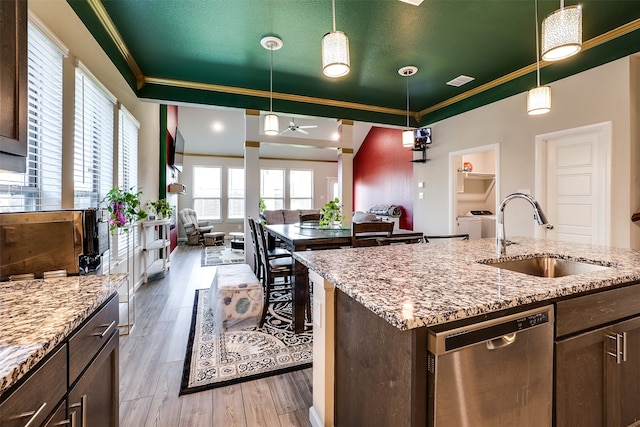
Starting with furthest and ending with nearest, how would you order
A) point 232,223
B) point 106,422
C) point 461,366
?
point 232,223 → point 106,422 → point 461,366

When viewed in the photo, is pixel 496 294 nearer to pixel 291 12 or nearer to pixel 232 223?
pixel 291 12

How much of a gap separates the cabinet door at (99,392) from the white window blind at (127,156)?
7.41ft

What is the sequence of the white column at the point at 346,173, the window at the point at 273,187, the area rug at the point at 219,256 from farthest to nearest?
1. the window at the point at 273,187
2. the area rug at the point at 219,256
3. the white column at the point at 346,173

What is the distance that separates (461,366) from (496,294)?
279 millimetres

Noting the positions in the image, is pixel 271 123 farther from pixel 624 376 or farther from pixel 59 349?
pixel 624 376

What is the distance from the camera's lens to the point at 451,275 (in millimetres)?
1236

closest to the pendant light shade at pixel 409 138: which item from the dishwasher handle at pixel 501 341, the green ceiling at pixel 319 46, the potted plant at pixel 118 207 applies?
the green ceiling at pixel 319 46

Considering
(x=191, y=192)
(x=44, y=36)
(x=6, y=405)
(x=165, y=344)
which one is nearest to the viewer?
(x=6, y=405)

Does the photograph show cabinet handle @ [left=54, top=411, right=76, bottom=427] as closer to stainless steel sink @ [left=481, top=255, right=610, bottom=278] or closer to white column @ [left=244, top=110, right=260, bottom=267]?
stainless steel sink @ [left=481, top=255, right=610, bottom=278]

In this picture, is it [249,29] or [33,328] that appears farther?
[249,29]

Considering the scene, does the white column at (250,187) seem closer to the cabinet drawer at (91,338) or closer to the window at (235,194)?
the cabinet drawer at (91,338)

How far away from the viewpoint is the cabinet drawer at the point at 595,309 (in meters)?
1.06

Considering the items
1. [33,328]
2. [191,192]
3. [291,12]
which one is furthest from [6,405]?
[191,192]

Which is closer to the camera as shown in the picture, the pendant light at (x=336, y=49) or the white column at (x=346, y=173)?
the pendant light at (x=336, y=49)
